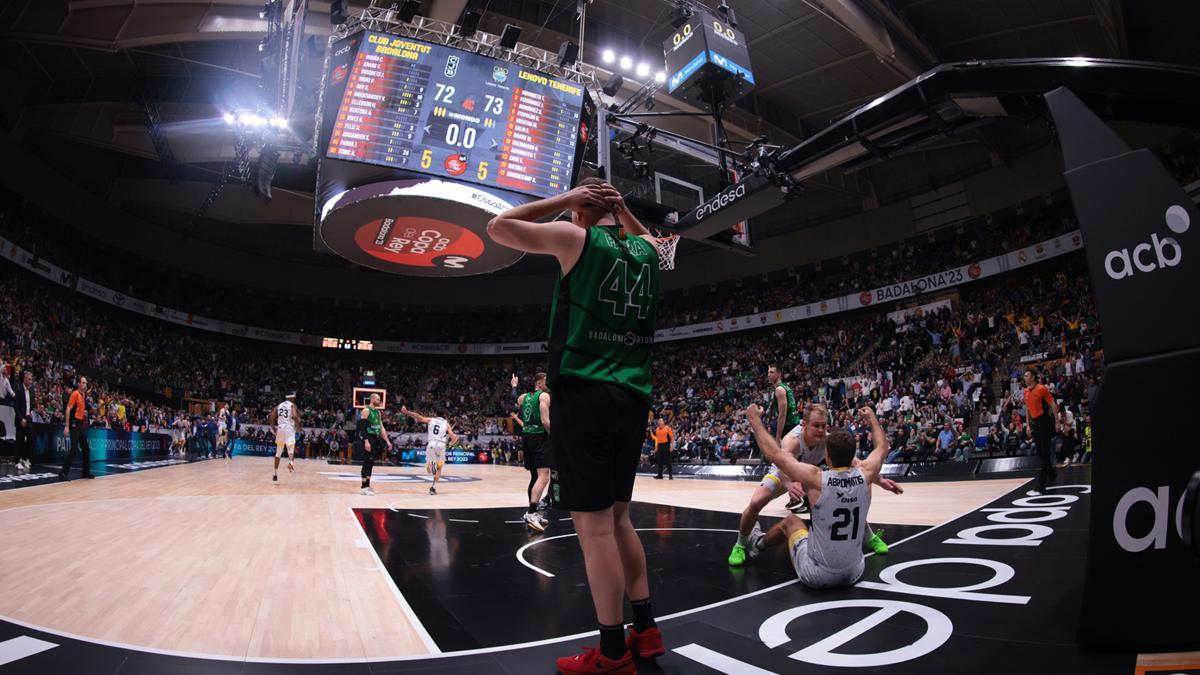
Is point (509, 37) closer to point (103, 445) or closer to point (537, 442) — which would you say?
point (537, 442)

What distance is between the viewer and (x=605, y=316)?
95.5 inches

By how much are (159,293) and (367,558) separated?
107 feet

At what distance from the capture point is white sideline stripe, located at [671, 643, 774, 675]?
226 centimetres

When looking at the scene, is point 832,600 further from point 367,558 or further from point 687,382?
point 687,382

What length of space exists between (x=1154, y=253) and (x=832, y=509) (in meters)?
1.95

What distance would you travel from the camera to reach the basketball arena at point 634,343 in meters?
2.26

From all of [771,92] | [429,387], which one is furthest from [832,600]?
[429,387]

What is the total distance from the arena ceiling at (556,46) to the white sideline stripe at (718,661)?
48.1 ft

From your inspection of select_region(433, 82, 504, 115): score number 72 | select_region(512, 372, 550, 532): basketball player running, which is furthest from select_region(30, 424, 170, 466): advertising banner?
select_region(433, 82, 504, 115): score number 72

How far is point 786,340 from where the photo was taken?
93.1 feet

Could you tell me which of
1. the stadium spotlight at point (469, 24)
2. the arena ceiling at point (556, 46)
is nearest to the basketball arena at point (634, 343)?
the arena ceiling at point (556, 46)

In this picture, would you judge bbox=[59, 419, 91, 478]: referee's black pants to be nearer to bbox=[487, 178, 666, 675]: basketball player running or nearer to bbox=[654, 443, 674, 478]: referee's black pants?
bbox=[487, 178, 666, 675]: basketball player running

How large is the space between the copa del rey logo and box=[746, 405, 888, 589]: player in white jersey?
5.47 feet

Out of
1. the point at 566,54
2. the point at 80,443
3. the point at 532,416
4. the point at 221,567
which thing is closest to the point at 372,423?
the point at 532,416
